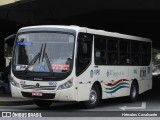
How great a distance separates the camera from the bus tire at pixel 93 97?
16.5 metres

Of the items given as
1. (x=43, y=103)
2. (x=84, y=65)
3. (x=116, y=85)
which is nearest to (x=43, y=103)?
(x=43, y=103)

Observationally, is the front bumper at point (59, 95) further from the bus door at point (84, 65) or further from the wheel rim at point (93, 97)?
the wheel rim at point (93, 97)

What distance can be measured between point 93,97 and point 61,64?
2.02 meters

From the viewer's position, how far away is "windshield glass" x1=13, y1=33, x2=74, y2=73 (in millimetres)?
15438

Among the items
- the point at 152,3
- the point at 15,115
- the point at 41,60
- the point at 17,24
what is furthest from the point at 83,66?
the point at 17,24

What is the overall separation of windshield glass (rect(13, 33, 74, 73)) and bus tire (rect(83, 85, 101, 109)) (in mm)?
1728

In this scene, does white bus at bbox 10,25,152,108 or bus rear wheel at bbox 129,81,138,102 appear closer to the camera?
white bus at bbox 10,25,152,108

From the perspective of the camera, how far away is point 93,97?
54.7 ft

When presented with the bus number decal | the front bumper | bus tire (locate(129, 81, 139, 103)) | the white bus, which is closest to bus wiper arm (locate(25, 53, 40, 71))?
the white bus

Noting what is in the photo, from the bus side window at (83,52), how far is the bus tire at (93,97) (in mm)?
1092

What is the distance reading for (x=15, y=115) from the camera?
41.7 ft

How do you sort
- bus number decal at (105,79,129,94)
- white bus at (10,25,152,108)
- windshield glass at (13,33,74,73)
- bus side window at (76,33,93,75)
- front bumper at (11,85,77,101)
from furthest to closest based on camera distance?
bus number decal at (105,79,129,94) → bus side window at (76,33,93,75) → windshield glass at (13,33,74,73) → white bus at (10,25,152,108) → front bumper at (11,85,77,101)

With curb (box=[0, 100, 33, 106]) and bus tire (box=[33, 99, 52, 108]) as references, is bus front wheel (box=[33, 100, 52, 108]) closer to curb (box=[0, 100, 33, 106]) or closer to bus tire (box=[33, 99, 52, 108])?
bus tire (box=[33, 99, 52, 108])

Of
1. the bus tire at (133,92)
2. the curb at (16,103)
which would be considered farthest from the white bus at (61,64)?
the bus tire at (133,92)
